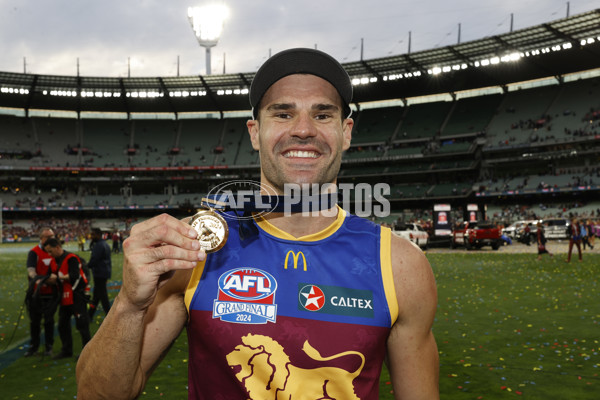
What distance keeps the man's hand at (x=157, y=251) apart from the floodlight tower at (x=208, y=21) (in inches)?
2161

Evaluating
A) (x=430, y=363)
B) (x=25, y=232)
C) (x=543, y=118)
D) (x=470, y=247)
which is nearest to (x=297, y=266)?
(x=430, y=363)

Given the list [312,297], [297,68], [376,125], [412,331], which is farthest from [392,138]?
[312,297]

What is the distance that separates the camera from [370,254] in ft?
6.44

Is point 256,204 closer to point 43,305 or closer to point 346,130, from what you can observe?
point 346,130

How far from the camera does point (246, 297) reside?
183 cm

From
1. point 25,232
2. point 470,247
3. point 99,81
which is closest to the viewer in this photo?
point 470,247

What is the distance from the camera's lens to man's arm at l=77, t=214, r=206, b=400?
1.52 meters

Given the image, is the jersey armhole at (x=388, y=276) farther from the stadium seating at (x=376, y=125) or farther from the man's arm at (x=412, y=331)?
the stadium seating at (x=376, y=125)

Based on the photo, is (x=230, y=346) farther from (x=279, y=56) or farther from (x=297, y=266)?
(x=279, y=56)

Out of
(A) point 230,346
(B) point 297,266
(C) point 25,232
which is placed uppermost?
(B) point 297,266

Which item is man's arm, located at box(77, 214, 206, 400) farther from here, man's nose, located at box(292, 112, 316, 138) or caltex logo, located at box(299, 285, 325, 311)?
A: man's nose, located at box(292, 112, 316, 138)

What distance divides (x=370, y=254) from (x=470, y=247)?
31.2m

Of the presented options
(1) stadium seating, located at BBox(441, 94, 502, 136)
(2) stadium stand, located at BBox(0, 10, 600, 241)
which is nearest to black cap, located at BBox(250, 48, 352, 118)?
(2) stadium stand, located at BBox(0, 10, 600, 241)

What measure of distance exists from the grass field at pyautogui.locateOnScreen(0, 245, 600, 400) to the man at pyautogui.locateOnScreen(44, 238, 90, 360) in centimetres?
42
